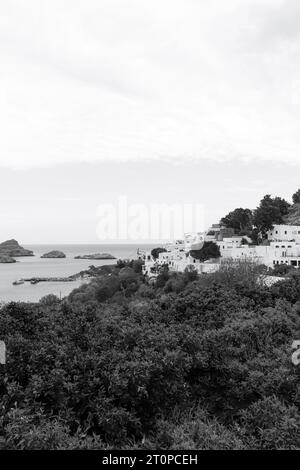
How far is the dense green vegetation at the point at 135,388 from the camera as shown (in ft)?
14.7

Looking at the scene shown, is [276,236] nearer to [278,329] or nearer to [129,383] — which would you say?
[278,329]

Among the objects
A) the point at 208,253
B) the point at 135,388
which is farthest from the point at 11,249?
the point at 135,388

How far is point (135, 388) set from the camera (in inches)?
198

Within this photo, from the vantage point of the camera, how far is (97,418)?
15.7ft

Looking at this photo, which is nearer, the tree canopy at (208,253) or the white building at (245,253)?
the white building at (245,253)

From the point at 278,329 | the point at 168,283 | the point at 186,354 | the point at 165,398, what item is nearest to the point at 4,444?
the point at 165,398

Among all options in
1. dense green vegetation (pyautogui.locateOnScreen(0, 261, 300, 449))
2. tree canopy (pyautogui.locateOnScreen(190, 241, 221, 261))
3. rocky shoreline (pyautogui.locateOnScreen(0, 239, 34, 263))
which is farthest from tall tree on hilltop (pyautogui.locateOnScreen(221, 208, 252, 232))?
rocky shoreline (pyautogui.locateOnScreen(0, 239, 34, 263))

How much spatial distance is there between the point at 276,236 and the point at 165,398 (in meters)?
42.5

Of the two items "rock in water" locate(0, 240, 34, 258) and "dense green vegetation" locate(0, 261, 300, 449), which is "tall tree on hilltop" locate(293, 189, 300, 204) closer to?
"dense green vegetation" locate(0, 261, 300, 449)

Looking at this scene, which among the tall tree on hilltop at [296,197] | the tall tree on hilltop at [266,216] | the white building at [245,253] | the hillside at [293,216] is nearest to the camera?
the white building at [245,253]

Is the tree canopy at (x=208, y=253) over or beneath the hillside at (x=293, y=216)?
beneath

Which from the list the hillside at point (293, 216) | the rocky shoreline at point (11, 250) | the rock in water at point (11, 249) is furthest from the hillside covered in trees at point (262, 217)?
the rock in water at point (11, 249)

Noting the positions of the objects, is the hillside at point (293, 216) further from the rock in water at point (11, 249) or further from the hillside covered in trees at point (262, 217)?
the rock in water at point (11, 249)

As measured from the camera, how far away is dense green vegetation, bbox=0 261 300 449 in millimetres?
4477
